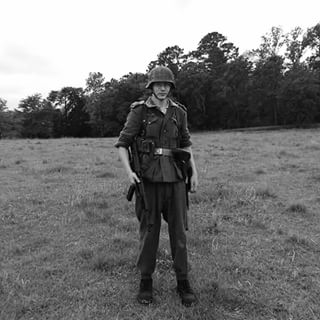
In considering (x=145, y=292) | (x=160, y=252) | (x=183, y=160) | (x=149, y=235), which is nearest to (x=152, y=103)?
(x=183, y=160)

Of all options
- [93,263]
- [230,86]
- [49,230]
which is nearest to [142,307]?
[93,263]

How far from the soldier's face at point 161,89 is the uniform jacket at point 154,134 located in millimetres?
128

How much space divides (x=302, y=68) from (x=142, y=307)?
5342cm

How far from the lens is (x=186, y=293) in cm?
378

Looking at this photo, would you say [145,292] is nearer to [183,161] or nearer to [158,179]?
[158,179]

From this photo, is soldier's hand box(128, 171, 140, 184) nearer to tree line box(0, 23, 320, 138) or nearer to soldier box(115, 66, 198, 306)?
soldier box(115, 66, 198, 306)

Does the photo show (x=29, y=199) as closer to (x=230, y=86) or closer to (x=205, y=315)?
(x=205, y=315)

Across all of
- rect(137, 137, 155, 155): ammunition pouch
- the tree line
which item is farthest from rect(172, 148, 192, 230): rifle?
the tree line

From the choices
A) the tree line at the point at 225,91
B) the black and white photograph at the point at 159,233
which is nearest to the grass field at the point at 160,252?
the black and white photograph at the point at 159,233

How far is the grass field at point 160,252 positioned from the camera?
3.69 metres

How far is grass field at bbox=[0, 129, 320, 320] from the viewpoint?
3.69 m

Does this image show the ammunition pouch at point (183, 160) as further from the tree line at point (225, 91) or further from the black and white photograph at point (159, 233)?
the tree line at point (225, 91)

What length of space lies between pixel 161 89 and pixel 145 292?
2418 millimetres

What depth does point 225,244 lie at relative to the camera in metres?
5.43
